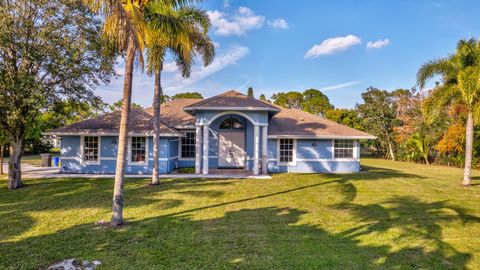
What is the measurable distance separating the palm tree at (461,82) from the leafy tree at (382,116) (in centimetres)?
1905

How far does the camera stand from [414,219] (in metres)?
7.83

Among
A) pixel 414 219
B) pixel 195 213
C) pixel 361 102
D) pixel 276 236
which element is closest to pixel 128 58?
pixel 195 213

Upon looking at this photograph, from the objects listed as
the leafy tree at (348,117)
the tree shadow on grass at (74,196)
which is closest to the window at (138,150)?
the tree shadow on grass at (74,196)

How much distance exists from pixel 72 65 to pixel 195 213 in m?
8.61

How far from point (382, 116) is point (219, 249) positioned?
3283 centimetres

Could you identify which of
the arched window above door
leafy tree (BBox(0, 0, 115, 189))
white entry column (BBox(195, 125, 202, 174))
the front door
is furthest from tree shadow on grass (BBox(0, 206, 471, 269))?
the arched window above door

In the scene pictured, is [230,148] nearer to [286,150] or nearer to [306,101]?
[286,150]

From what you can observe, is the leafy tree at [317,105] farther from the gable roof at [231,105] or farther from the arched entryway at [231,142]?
the gable roof at [231,105]

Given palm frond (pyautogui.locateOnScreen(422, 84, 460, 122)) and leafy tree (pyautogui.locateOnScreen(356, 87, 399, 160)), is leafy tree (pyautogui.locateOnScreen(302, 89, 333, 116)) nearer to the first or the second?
leafy tree (pyautogui.locateOnScreen(356, 87, 399, 160))

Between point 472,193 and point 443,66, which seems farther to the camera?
point 443,66

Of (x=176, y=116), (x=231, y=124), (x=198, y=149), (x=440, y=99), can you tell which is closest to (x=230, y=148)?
(x=231, y=124)

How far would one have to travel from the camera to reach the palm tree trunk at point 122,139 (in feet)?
22.5

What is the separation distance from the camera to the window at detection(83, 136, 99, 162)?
16.0 metres

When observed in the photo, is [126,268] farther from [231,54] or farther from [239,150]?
[231,54]
